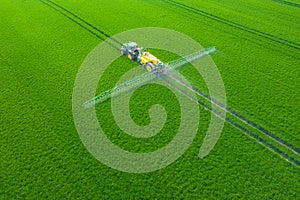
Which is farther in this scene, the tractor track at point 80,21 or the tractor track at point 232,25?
the tractor track at point 80,21

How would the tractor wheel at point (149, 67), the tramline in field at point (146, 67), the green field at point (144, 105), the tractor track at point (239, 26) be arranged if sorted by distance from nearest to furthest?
the green field at point (144, 105) < the tramline in field at point (146, 67) < the tractor wheel at point (149, 67) < the tractor track at point (239, 26)

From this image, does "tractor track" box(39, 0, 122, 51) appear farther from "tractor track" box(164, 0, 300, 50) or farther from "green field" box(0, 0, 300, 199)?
"tractor track" box(164, 0, 300, 50)

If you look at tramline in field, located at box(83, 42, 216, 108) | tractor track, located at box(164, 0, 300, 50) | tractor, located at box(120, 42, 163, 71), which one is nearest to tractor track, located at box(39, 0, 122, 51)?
tractor, located at box(120, 42, 163, 71)

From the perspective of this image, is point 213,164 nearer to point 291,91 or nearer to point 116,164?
point 116,164

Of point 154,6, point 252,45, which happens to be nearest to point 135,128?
point 252,45

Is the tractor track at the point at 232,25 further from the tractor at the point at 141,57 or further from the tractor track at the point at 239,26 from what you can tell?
the tractor at the point at 141,57

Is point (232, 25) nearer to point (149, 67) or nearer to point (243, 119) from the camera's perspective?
point (149, 67)

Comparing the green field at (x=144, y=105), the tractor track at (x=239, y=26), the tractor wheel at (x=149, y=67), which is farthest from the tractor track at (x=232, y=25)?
the tractor wheel at (x=149, y=67)

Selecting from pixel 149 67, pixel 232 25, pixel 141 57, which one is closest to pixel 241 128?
pixel 149 67
